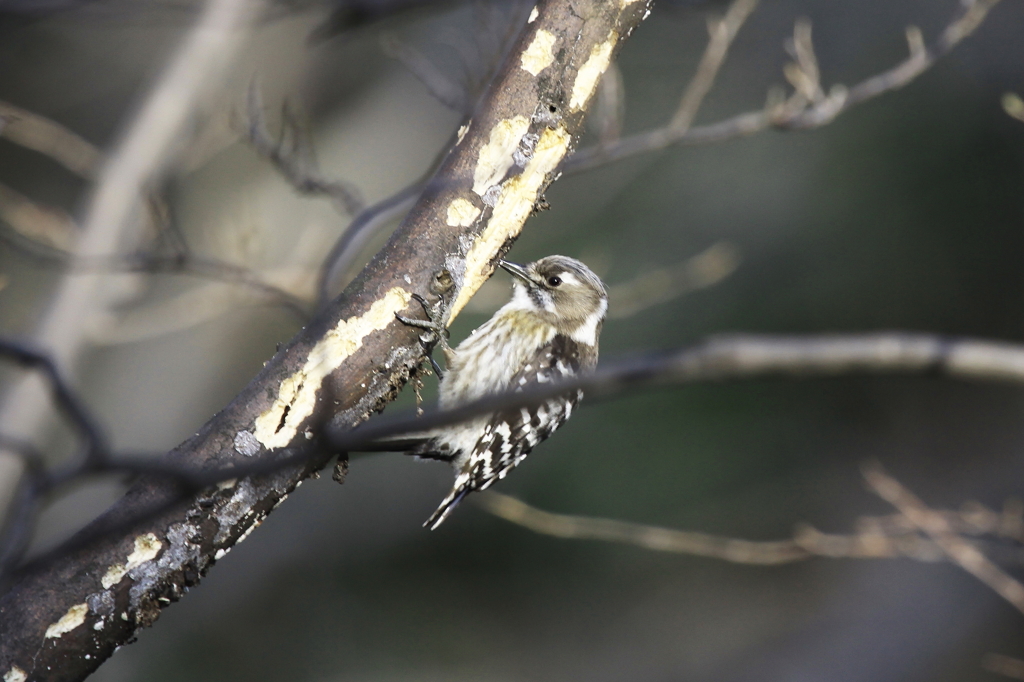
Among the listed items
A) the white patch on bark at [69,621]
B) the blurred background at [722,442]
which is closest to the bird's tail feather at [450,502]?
the white patch on bark at [69,621]

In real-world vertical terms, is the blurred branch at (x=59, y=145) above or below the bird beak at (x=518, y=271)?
below

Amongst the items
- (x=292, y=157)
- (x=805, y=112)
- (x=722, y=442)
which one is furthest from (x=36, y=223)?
(x=722, y=442)

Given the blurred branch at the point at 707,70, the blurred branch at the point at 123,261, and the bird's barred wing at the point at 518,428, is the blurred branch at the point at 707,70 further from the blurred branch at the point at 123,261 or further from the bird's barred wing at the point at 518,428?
the blurred branch at the point at 123,261

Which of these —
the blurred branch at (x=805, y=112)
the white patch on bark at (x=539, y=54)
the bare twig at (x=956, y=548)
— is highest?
the blurred branch at (x=805, y=112)

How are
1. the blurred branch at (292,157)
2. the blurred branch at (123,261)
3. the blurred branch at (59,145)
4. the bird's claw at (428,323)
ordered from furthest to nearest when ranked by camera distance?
the blurred branch at (59,145)
the blurred branch at (292,157)
the blurred branch at (123,261)
the bird's claw at (428,323)

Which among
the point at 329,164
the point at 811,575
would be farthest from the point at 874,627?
the point at 329,164
